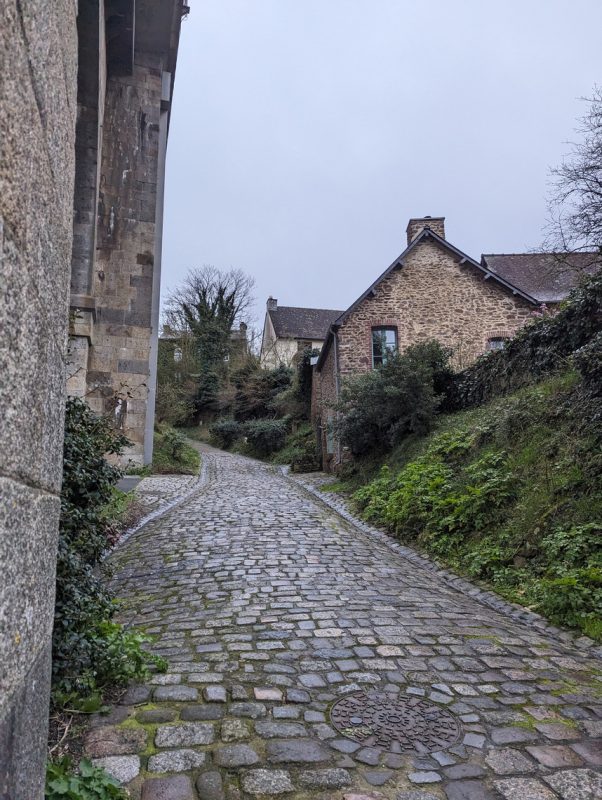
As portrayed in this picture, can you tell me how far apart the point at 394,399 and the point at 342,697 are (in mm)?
10515

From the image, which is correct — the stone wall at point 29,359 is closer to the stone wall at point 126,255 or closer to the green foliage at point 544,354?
the green foliage at point 544,354

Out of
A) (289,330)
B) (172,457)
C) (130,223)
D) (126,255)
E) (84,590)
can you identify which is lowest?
(172,457)

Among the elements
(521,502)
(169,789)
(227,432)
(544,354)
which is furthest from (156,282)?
(227,432)

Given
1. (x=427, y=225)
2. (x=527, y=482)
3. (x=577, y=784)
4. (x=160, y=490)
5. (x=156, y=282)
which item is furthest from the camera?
(x=427, y=225)

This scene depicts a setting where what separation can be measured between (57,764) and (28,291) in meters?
2.12

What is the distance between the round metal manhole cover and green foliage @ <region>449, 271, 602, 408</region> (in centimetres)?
534

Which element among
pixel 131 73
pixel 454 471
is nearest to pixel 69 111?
pixel 454 471

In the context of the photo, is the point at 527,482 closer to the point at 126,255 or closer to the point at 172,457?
the point at 126,255

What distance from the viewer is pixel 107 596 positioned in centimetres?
361

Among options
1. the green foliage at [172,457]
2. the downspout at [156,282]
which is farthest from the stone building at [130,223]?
the green foliage at [172,457]

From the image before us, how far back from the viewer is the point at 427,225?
21750 mm

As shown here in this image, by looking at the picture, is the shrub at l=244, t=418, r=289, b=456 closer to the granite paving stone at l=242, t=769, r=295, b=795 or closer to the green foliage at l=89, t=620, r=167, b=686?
the green foliage at l=89, t=620, r=167, b=686

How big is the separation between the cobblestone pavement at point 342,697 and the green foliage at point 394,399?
7347 millimetres

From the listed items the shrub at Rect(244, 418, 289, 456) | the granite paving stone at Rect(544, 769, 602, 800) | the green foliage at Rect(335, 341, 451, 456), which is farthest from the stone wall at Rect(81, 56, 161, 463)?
the shrub at Rect(244, 418, 289, 456)
